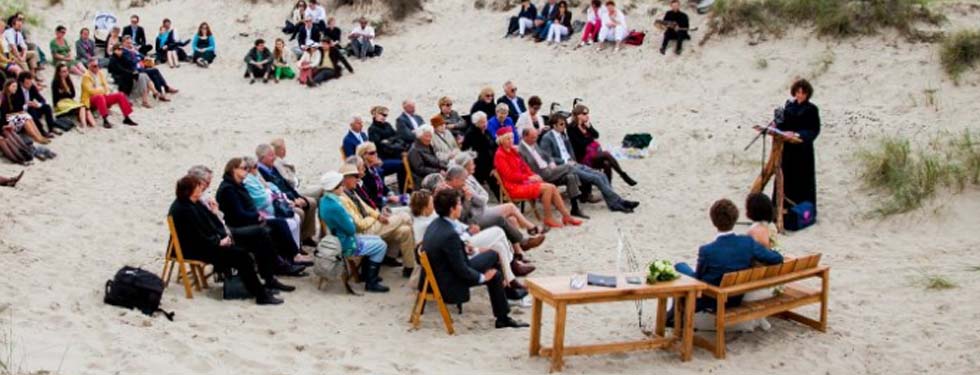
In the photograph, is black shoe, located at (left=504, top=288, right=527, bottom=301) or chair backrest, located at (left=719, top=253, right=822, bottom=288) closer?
chair backrest, located at (left=719, top=253, right=822, bottom=288)

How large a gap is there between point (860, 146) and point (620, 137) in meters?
3.51

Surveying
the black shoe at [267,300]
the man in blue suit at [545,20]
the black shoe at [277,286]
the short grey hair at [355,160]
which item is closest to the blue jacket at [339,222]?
the black shoe at [277,286]

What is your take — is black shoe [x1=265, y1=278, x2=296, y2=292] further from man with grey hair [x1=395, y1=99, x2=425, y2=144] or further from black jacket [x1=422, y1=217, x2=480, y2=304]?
man with grey hair [x1=395, y1=99, x2=425, y2=144]

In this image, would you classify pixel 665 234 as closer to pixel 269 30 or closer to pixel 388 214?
pixel 388 214

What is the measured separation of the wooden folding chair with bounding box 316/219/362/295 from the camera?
29.6 ft

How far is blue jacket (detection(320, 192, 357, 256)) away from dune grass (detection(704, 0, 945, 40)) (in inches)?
411

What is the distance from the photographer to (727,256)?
7449mm

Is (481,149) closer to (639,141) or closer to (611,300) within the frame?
(639,141)

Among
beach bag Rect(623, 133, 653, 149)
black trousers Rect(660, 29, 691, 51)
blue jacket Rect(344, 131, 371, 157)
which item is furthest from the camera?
black trousers Rect(660, 29, 691, 51)

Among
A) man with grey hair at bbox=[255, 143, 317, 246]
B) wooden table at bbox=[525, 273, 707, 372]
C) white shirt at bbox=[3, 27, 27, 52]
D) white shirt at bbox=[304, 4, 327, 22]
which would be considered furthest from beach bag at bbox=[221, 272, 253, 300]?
white shirt at bbox=[304, 4, 327, 22]

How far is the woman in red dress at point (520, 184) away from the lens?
11.4 metres

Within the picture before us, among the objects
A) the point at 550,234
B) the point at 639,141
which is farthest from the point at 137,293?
the point at 639,141

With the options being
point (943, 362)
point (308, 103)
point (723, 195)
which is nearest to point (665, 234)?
point (723, 195)

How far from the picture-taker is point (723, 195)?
40.7 feet
